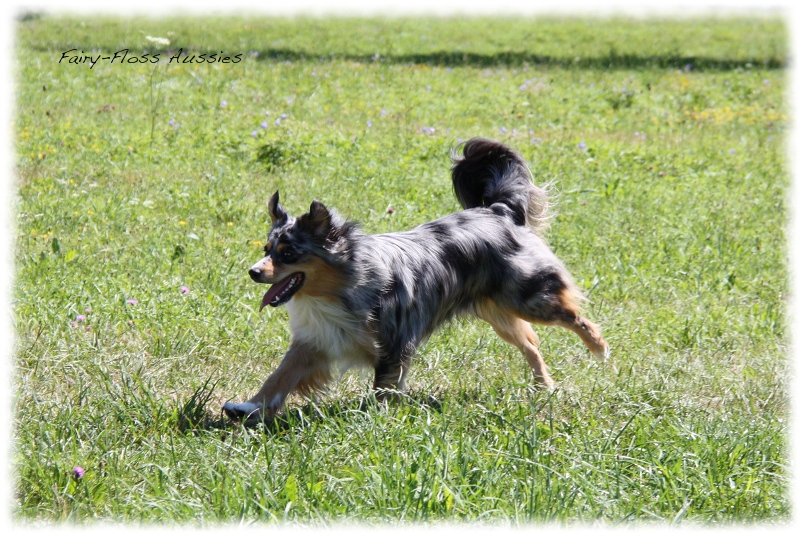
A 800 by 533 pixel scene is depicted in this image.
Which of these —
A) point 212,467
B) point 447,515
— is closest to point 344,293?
point 212,467

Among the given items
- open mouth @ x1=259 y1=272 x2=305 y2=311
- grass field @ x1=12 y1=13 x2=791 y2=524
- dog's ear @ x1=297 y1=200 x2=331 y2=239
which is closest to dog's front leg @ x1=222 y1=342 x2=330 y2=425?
grass field @ x1=12 y1=13 x2=791 y2=524

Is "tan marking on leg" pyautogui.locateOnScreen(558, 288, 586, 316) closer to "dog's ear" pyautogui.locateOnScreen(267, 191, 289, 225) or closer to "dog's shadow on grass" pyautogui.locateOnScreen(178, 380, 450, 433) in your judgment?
"dog's shadow on grass" pyautogui.locateOnScreen(178, 380, 450, 433)

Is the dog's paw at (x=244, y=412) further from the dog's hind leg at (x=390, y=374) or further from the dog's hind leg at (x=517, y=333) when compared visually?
the dog's hind leg at (x=517, y=333)

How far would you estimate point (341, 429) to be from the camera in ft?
14.0

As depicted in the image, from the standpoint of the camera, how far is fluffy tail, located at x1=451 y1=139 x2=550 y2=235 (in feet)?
19.2

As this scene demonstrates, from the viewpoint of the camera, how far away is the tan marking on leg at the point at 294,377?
4812 millimetres

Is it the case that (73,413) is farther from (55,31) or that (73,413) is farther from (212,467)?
(55,31)

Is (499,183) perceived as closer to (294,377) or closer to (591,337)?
(591,337)

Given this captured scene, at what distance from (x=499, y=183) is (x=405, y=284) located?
130 centimetres

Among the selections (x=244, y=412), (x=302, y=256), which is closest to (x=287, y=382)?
(x=244, y=412)

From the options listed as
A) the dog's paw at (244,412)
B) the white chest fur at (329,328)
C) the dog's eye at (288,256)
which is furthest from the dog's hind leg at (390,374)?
the dog's eye at (288,256)

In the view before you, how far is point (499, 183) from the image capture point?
593 cm

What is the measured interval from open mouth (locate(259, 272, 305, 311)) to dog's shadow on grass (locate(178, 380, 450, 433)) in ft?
1.79

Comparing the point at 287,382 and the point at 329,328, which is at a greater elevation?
the point at 329,328
